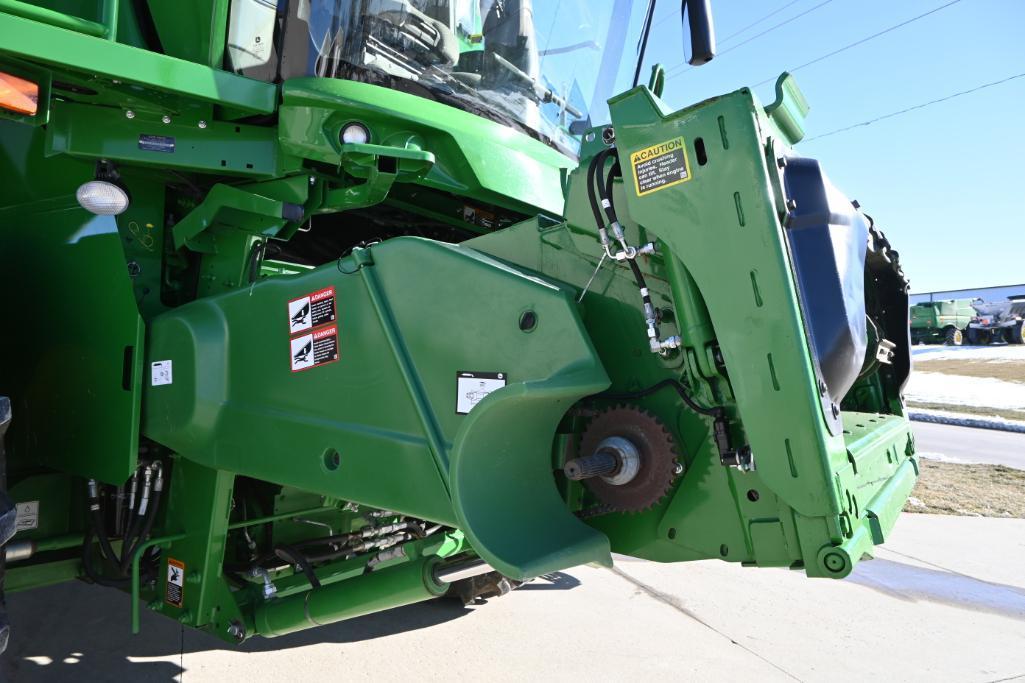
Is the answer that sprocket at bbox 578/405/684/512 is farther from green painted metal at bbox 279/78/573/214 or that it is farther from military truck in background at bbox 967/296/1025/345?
military truck in background at bbox 967/296/1025/345

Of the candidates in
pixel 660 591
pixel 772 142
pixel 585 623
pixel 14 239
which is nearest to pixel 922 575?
pixel 660 591

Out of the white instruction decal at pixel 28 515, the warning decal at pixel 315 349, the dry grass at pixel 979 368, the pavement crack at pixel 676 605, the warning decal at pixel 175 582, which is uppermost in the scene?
the dry grass at pixel 979 368

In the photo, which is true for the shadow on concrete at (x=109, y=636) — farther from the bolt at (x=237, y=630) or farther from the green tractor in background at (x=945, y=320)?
the green tractor in background at (x=945, y=320)

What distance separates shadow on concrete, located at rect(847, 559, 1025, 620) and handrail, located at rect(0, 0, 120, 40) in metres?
4.78

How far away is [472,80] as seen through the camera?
298 centimetres

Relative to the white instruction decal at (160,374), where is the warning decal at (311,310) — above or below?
above

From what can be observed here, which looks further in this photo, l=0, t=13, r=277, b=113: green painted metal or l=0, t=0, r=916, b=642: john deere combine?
l=0, t=13, r=277, b=113: green painted metal

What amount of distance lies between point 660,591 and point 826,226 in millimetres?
3052

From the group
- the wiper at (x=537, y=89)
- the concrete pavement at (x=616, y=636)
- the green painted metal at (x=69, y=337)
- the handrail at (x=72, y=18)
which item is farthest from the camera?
the concrete pavement at (x=616, y=636)

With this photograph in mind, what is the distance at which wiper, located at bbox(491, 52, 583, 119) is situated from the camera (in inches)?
123

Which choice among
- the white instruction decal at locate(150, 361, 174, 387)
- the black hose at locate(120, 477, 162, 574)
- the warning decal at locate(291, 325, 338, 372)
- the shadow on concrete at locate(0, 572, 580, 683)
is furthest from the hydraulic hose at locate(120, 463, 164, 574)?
the warning decal at locate(291, 325, 338, 372)

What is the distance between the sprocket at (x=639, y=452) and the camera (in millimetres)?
1890

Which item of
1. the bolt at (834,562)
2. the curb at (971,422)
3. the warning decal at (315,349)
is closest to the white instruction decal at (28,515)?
the warning decal at (315,349)

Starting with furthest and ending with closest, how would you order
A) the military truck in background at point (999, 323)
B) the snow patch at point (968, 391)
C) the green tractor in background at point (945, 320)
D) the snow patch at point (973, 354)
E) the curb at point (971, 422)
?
the green tractor in background at point (945, 320) → the military truck in background at point (999, 323) → the snow patch at point (973, 354) → the snow patch at point (968, 391) → the curb at point (971, 422)
